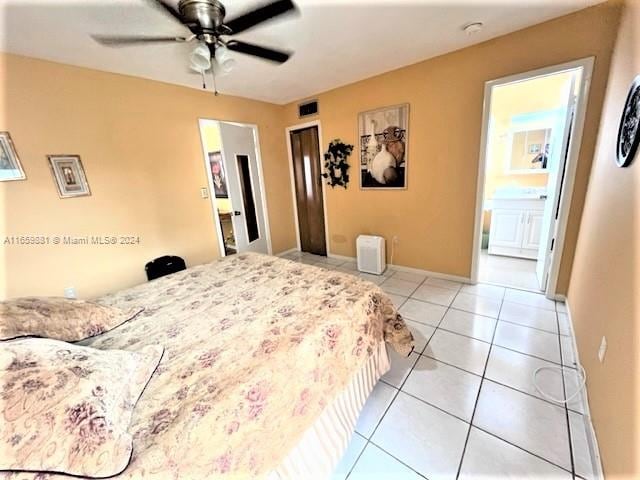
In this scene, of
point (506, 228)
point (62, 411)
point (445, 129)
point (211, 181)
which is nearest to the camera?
point (62, 411)

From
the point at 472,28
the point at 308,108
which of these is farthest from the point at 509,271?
the point at 308,108

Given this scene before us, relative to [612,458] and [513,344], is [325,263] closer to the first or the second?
[513,344]

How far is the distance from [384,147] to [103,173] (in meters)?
3.07

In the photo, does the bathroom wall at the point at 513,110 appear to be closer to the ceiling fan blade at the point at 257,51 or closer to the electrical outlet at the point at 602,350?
the electrical outlet at the point at 602,350

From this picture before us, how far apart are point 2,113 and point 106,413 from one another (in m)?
2.63

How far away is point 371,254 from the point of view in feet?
11.0

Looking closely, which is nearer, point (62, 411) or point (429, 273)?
point (62, 411)

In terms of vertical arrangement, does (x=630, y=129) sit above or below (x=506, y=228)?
above

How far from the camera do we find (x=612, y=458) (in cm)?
101

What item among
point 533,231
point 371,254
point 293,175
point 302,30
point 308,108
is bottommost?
point 371,254

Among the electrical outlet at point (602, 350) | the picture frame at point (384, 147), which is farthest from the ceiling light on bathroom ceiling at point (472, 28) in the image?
the electrical outlet at point (602, 350)

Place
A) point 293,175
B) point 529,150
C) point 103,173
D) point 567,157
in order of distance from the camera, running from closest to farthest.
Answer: point 567,157 → point 103,173 → point 529,150 → point 293,175

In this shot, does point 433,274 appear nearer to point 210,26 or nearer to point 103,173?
point 210,26

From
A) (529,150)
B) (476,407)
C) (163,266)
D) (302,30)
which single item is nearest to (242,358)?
(476,407)
